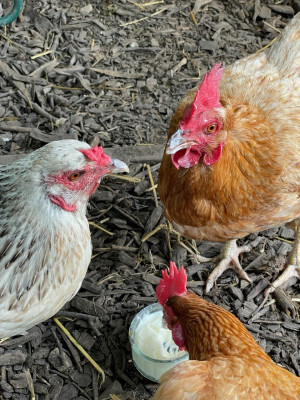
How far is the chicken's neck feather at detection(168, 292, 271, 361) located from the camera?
6.82 feet

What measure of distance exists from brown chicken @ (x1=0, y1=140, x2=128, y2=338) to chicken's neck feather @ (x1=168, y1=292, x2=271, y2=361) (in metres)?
0.66

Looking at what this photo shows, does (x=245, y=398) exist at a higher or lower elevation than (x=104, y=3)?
lower

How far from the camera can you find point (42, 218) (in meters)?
2.27

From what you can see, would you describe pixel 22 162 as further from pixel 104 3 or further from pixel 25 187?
pixel 104 3

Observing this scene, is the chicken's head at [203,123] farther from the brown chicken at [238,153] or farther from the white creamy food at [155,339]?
the white creamy food at [155,339]

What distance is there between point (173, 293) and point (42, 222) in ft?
2.48

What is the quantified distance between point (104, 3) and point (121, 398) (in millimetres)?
3772

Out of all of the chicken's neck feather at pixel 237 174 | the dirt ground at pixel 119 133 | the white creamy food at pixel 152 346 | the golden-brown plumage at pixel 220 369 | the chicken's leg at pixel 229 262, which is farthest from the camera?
the chicken's leg at pixel 229 262

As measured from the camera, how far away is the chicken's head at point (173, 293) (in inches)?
91.6

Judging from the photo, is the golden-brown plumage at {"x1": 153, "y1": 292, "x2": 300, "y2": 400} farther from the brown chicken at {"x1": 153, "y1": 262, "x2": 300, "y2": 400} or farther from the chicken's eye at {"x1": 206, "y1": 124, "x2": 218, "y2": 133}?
the chicken's eye at {"x1": 206, "y1": 124, "x2": 218, "y2": 133}

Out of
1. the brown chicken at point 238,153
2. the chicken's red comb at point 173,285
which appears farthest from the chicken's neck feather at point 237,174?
the chicken's red comb at point 173,285

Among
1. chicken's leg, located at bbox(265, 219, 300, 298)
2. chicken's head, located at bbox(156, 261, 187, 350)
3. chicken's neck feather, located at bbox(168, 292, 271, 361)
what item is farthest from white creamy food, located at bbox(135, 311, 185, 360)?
chicken's leg, located at bbox(265, 219, 300, 298)

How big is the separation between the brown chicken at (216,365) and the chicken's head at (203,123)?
0.77 meters

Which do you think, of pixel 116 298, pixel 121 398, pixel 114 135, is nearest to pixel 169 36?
pixel 114 135
